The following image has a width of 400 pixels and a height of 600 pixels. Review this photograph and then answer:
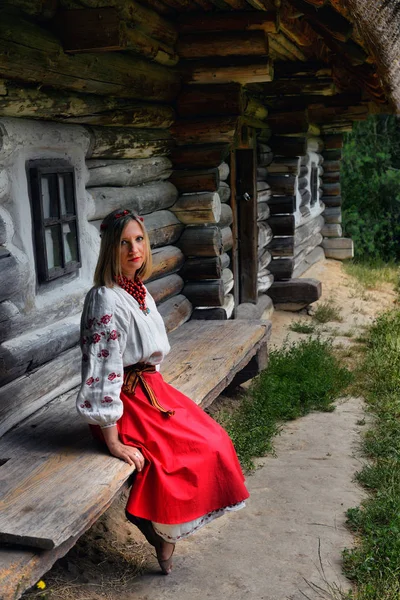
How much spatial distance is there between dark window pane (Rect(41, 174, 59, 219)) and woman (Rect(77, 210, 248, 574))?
2.76 ft

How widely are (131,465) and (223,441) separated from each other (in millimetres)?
539

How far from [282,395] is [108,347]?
131 inches

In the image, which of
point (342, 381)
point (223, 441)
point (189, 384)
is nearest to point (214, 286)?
point (342, 381)

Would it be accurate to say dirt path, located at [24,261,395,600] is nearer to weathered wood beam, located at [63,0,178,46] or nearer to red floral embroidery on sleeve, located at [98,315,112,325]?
red floral embroidery on sleeve, located at [98,315,112,325]

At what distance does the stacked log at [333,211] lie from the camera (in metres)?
14.3

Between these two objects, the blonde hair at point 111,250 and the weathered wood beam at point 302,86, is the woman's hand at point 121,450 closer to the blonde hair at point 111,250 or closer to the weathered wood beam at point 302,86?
the blonde hair at point 111,250

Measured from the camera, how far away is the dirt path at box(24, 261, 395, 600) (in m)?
3.71

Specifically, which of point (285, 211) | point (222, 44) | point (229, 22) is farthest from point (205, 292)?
point (285, 211)

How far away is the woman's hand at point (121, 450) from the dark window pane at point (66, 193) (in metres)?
1.58

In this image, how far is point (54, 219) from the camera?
4414 millimetres

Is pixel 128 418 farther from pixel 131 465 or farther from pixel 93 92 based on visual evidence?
pixel 93 92

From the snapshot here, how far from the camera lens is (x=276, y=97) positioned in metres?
9.18

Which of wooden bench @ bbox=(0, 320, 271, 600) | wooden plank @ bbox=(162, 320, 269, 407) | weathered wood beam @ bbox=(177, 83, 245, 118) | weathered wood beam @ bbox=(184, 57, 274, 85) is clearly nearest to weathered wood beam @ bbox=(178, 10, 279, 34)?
weathered wood beam @ bbox=(184, 57, 274, 85)

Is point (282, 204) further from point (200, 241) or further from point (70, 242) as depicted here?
point (70, 242)
